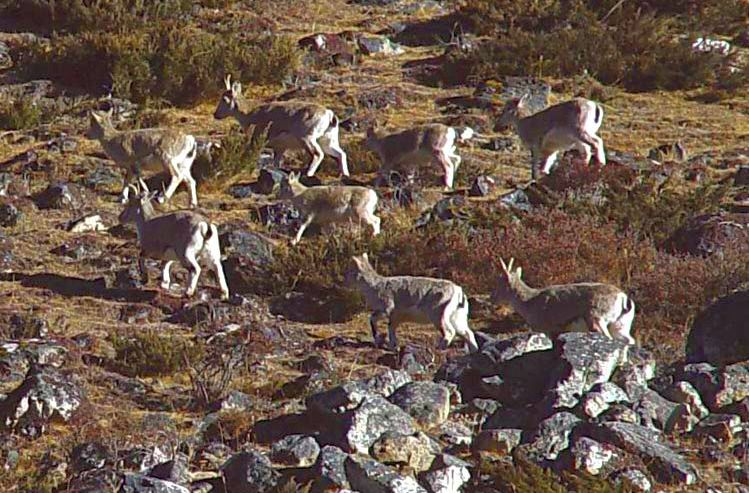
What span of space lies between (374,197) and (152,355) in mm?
4179

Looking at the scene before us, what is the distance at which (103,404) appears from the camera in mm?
11047

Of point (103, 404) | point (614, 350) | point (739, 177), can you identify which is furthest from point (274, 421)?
point (739, 177)

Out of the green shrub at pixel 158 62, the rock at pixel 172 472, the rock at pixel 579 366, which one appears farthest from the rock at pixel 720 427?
the green shrub at pixel 158 62

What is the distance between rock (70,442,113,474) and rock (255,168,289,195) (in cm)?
730

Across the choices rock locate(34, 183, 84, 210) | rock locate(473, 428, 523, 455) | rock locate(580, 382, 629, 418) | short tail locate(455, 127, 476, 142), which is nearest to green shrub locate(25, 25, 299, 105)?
short tail locate(455, 127, 476, 142)

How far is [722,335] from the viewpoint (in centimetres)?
1183

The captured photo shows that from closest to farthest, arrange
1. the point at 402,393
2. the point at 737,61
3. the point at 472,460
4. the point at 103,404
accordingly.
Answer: the point at 472,460 → the point at 402,393 → the point at 103,404 → the point at 737,61

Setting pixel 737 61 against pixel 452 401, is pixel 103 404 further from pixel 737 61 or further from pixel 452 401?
pixel 737 61

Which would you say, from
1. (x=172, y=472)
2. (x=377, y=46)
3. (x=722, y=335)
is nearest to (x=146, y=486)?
(x=172, y=472)

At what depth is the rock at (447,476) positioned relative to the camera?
895 cm

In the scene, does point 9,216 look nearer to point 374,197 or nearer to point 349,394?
point 374,197

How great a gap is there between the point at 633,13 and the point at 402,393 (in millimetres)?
15323

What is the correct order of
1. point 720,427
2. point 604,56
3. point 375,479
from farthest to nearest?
point 604,56 < point 720,427 < point 375,479

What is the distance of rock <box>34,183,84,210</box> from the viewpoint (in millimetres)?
16047
